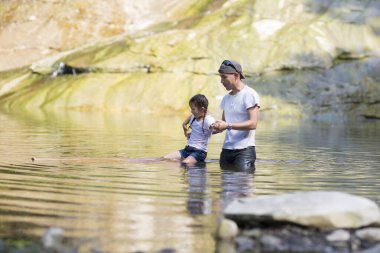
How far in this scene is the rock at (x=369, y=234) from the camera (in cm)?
821

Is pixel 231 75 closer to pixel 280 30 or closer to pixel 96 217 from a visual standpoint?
pixel 96 217

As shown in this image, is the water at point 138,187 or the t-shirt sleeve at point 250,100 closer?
the water at point 138,187

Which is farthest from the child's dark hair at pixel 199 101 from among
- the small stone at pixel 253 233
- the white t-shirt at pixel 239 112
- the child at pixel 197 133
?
the small stone at pixel 253 233

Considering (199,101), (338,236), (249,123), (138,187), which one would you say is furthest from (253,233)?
(199,101)

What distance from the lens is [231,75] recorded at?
48.4 ft

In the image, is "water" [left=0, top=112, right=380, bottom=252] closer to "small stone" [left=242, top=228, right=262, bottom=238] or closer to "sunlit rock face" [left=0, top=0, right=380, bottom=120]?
"small stone" [left=242, top=228, right=262, bottom=238]

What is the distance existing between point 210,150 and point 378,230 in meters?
14.3

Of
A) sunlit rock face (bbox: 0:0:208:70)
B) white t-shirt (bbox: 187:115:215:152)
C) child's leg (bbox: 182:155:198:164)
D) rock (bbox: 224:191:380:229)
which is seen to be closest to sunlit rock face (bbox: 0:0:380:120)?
sunlit rock face (bbox: 0:0:208:70)

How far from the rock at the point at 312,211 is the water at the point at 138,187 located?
1.72ft

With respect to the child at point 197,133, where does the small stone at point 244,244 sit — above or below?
below

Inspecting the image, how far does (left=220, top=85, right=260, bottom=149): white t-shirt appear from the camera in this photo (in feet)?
48.6

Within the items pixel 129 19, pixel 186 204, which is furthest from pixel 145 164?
pixel 129 19

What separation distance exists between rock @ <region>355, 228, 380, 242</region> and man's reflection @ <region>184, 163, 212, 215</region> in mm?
2335

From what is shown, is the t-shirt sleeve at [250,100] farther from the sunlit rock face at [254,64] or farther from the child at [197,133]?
the sunlit rock face at [254,64]
